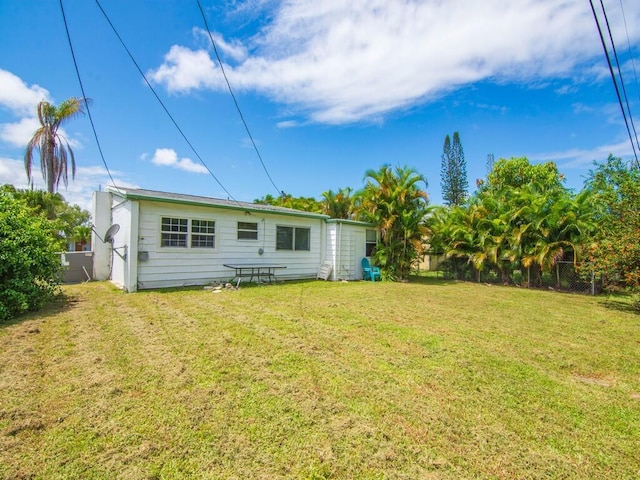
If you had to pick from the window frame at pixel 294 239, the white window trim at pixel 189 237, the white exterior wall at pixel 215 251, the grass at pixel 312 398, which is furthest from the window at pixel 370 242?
the grass at pixel 312 398

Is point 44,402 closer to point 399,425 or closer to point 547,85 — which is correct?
point 399,425

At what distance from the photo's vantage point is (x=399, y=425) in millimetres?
2484

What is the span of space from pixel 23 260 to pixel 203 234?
14.5ft

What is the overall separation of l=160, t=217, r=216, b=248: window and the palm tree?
11315 millimetres

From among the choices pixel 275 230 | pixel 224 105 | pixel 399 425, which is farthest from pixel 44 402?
pixel 224 105

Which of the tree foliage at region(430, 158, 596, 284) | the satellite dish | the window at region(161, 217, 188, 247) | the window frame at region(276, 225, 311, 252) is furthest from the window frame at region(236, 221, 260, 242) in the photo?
the tree foliage at region(430, 158, 596, 284)

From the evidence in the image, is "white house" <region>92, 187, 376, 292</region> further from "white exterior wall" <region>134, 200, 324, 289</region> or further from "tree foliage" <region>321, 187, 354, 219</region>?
"tree foliage" <region>321, 187, 354, 219</region>

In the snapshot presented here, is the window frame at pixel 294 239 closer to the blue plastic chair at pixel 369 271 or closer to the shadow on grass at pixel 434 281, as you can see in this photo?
the blue plastic chair at pixel 369 271

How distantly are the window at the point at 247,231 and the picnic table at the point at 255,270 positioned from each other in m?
0.95

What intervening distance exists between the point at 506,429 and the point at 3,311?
7469 mm

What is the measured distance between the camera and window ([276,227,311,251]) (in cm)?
1146

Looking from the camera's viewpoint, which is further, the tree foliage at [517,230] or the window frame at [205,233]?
the tree foliage at [517,230]

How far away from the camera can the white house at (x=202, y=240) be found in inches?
340

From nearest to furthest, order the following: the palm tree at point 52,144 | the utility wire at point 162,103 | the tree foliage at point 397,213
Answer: the utility wire at point 162,103 < the tree foliage at point 397,213 < the palm tree at point 52,144
